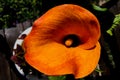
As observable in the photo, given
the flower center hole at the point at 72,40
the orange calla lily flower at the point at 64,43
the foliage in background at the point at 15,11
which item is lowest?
the foliage in background at the point at 15,11

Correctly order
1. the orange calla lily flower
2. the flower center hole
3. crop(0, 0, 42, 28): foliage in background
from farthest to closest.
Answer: crop(0, 0, 42, 28): foliage in background → the flower center hole → the orange calla lily flower

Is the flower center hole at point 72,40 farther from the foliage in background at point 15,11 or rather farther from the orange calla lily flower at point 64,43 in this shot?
the foliage in background at point 15,11

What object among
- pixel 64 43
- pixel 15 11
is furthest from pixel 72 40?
pixel 15 11

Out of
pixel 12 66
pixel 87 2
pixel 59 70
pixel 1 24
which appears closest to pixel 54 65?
pixel 59 70

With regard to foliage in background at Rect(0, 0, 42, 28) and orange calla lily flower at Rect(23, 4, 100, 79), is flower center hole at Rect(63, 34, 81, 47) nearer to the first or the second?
orange calla lily flower at Rect(23, 4, 100, 79)

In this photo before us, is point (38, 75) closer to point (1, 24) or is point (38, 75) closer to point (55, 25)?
point (55, 25)

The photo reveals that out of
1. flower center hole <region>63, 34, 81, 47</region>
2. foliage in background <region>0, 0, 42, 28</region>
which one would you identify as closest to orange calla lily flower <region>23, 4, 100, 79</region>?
flower center hole <region>63, 34, 81, 47</region>

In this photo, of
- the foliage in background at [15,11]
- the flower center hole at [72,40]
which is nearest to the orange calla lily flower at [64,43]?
the flower center hole at [72,40]
